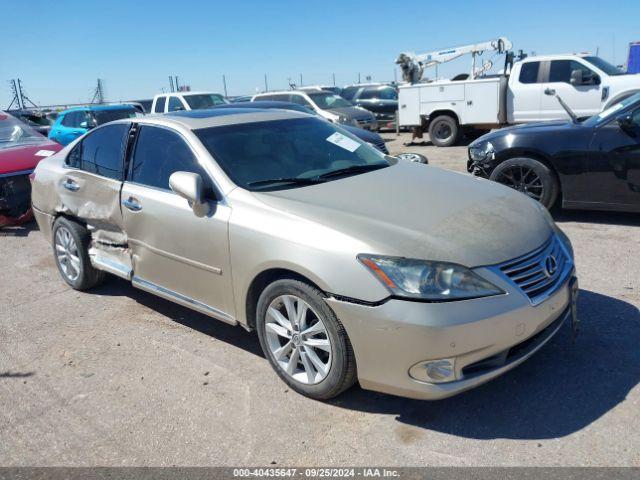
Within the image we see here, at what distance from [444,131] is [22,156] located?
33.6 ft

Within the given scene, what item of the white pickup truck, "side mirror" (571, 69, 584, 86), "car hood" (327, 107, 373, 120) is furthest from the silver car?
"car hood" (327, 107, 373, 120)

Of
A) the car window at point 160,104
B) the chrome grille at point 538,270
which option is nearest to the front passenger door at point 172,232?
the chrome grille at point 538,270

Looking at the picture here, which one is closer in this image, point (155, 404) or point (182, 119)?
point (155, 404)

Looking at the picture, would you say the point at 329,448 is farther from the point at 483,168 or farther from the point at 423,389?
the point at 483,168

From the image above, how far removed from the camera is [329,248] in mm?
2949

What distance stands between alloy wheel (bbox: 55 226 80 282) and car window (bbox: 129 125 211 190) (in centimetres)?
125

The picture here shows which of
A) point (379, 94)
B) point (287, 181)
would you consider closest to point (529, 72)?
point (379, 94)

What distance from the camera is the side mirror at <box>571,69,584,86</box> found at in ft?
39.2

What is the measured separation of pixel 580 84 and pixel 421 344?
37.1ft

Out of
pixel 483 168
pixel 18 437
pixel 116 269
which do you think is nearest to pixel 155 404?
pixel 18 437

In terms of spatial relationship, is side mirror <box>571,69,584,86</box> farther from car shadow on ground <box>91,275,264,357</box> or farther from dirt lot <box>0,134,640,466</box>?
car shadow on ground <box>91,275,264,357</box>

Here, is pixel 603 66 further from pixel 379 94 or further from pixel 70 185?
pixel 70 185

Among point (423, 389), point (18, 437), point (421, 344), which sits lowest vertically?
point (18, 437)

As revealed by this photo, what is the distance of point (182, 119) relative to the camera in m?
4.27
